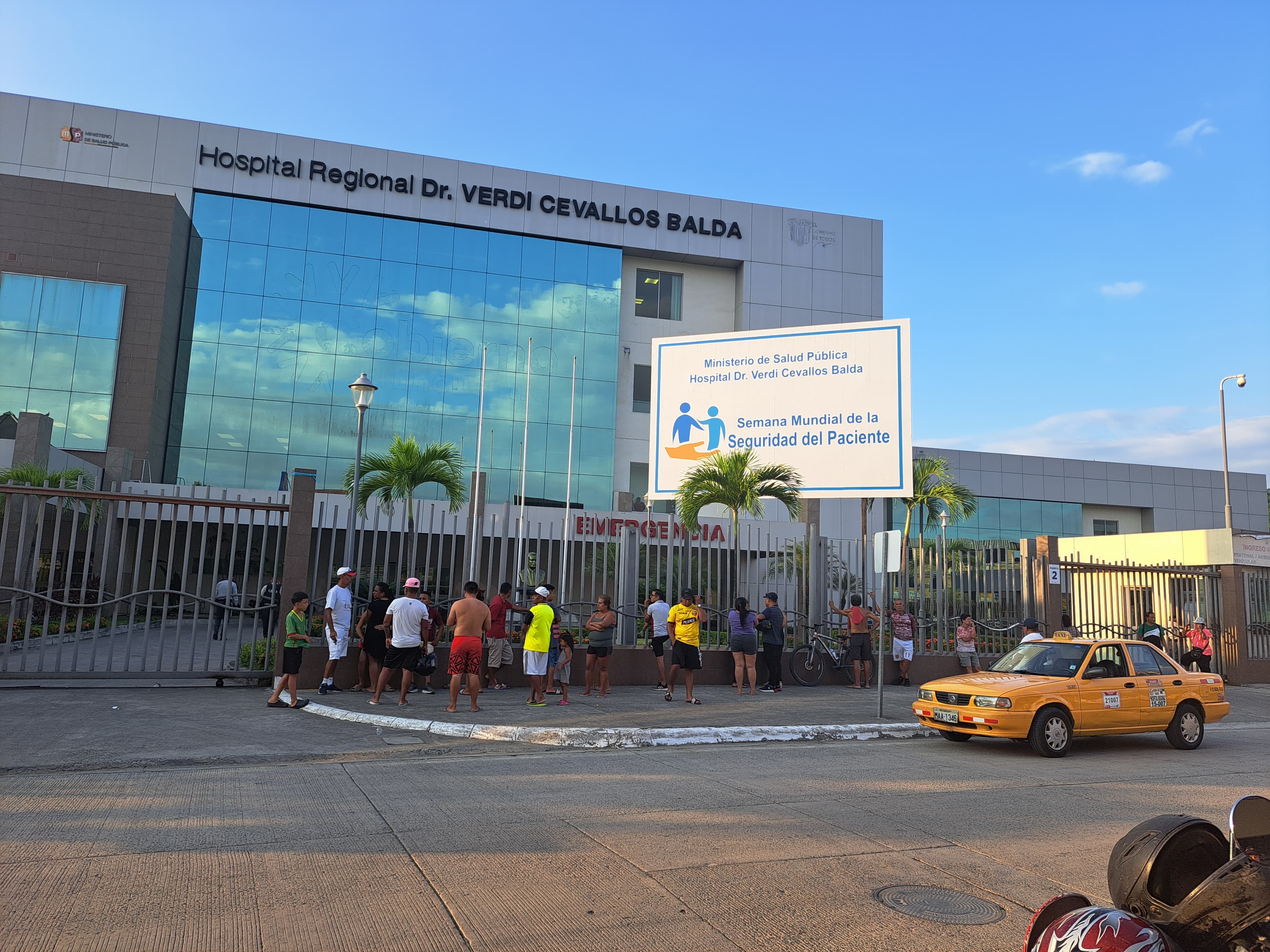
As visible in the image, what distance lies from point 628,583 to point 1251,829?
13657 millimetres

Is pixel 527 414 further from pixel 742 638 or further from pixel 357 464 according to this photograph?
pixel 742 638

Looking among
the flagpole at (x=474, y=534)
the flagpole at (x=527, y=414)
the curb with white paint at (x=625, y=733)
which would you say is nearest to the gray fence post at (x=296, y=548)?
the flagpole at (x=474, y=534)

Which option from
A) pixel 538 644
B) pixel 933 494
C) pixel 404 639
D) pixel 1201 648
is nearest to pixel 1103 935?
pixel 538 644

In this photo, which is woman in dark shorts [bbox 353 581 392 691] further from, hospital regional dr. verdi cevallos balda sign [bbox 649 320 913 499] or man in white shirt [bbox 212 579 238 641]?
hospital regional dr. verdi cevallos balda sign [bbox 649 320 913 499]

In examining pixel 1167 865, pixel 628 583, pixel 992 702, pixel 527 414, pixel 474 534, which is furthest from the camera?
pixel 527 414

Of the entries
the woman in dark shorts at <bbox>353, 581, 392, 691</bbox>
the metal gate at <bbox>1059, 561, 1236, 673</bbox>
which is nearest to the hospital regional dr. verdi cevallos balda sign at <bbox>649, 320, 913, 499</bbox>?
the metal gate at <bbox>1059, 561, 1236, 673</bbox>

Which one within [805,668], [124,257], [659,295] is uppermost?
[659,295]

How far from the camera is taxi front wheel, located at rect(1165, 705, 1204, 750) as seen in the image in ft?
37.4

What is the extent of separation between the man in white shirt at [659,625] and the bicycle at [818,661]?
3.10 metres

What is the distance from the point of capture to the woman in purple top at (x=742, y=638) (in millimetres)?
15609

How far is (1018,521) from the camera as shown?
55125 mm

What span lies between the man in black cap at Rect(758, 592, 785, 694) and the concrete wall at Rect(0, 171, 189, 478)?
98.8 feet

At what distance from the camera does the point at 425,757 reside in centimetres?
955

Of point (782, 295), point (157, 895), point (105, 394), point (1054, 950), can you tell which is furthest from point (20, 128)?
point (1054, 950)
